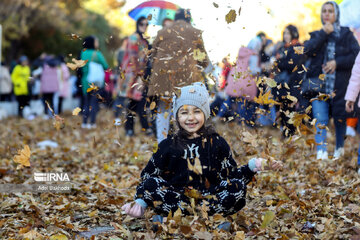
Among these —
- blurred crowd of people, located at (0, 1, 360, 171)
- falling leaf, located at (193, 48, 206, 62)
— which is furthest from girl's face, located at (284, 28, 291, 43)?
falling leaf, located at (193, 48, 206, 62)

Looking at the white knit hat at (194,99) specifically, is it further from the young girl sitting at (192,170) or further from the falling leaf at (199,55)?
the falling leaf at (199,55)

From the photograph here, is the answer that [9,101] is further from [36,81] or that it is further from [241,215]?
[241,215]

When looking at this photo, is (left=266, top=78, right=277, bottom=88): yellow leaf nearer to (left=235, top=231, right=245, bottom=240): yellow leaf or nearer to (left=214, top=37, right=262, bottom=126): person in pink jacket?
(left=214, top=37, right=262, bottom=126): person in pink jacket

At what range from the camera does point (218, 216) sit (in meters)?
3.93

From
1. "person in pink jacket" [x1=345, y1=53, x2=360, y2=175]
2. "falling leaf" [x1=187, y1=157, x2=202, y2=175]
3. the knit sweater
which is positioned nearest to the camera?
"falling leaf" [x1=187, y1=157, x2=202, y2=175]

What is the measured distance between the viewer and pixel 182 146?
4125 millimetres

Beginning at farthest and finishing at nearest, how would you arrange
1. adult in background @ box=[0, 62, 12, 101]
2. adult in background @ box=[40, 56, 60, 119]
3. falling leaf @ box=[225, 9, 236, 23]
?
adult in background @ box=[0, 62, 12, 101], adult in background @ box=[40, 56, 60, 119], falling leaf @ box=[225, 9, 236, 23]

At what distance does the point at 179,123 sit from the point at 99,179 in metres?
2.31

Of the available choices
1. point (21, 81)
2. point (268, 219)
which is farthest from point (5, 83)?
point (268, 219)

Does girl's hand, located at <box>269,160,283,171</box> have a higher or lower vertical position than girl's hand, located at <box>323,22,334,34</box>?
lower

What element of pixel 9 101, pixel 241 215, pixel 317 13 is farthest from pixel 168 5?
pixel 317 13

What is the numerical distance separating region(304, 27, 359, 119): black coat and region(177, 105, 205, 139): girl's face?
3.41 metres

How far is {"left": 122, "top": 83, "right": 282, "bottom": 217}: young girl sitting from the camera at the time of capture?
13.0ft

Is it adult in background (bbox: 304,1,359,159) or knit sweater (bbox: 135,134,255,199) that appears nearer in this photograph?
knit sweater (bbox: 135,134,255,199)
